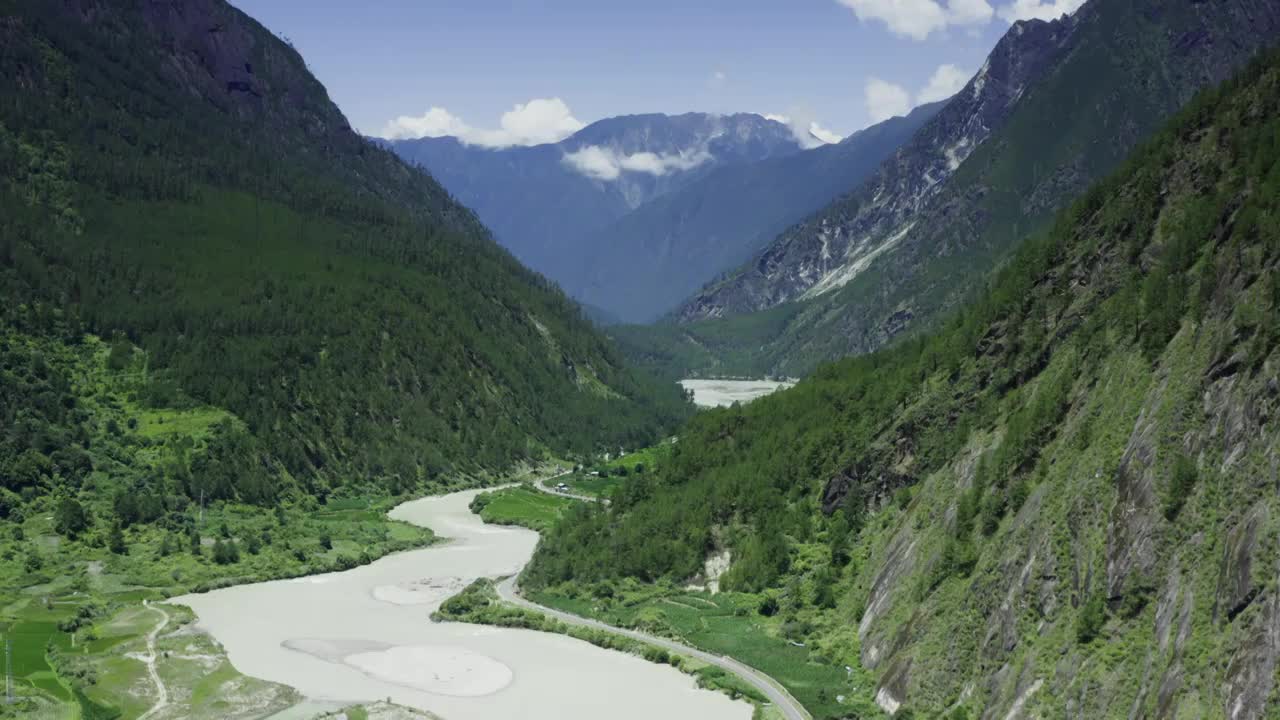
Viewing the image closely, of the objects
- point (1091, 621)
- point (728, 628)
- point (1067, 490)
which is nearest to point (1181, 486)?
point (1091, 621)

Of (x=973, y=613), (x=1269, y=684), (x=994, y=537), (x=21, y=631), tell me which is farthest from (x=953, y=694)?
(x=21, y=631)

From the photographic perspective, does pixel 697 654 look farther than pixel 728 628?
No

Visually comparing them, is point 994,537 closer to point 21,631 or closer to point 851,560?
point 851,560

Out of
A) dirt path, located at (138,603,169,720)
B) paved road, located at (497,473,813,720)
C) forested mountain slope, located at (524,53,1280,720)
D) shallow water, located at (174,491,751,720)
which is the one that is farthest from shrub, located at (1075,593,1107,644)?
dirt path, located at (138,603,169,720)

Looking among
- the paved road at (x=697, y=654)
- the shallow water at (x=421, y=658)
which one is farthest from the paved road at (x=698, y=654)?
the shallow water at (x=421, y=658)

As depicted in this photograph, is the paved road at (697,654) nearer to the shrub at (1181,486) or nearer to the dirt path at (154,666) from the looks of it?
the shrub at (1181,486)

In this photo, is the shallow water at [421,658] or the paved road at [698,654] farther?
the shallow water at [421,658]

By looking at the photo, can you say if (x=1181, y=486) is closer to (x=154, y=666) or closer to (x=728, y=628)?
(x=728, y=628)
